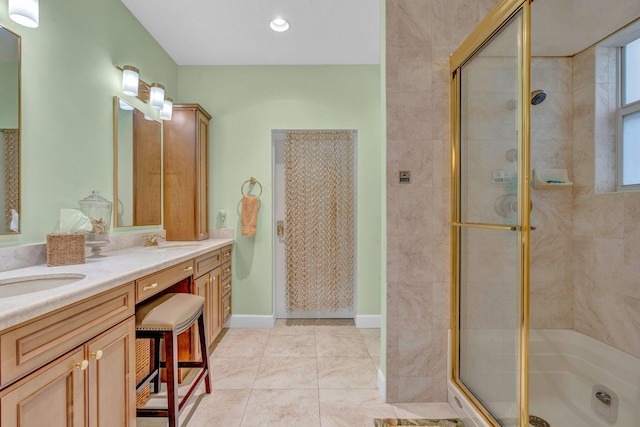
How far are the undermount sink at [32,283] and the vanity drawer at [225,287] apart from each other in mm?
1477

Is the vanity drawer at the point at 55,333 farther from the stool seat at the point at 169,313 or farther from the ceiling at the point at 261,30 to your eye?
the ceiling at the point at 261,30

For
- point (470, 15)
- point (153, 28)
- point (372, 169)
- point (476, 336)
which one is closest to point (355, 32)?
point (470, 15)

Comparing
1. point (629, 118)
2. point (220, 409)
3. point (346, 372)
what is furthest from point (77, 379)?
point (629, 118)

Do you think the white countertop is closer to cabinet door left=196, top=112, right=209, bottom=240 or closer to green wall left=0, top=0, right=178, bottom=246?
green wall left=0, top=0, right=178, bottom=246

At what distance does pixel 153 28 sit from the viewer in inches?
95.9

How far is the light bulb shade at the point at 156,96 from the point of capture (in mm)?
2348

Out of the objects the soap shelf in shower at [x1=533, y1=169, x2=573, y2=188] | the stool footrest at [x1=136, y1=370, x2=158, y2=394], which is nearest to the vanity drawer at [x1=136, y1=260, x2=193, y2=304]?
the stool footrest at [x1=136, y1=370, x2=158, y2=394]

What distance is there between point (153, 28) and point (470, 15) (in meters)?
2.45

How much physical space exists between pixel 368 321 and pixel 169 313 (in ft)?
6.71

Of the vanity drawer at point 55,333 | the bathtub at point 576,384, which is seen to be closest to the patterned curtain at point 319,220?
the bathtub at point 576,384

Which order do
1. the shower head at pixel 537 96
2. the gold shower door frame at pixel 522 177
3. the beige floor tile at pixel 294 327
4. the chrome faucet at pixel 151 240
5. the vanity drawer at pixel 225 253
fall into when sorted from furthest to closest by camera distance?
the beige floor tile at pixel 294 327, the vanity drawer at pixel 225 253, the chrome faucet at pixel 151 240, the shower head at pixel 537 96, the gold shower door frame at pixel 522 177

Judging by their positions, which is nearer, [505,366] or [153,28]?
[505,366]

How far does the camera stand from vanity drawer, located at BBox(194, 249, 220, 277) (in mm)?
2104

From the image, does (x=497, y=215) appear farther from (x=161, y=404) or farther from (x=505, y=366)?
(x=161, y=404)
